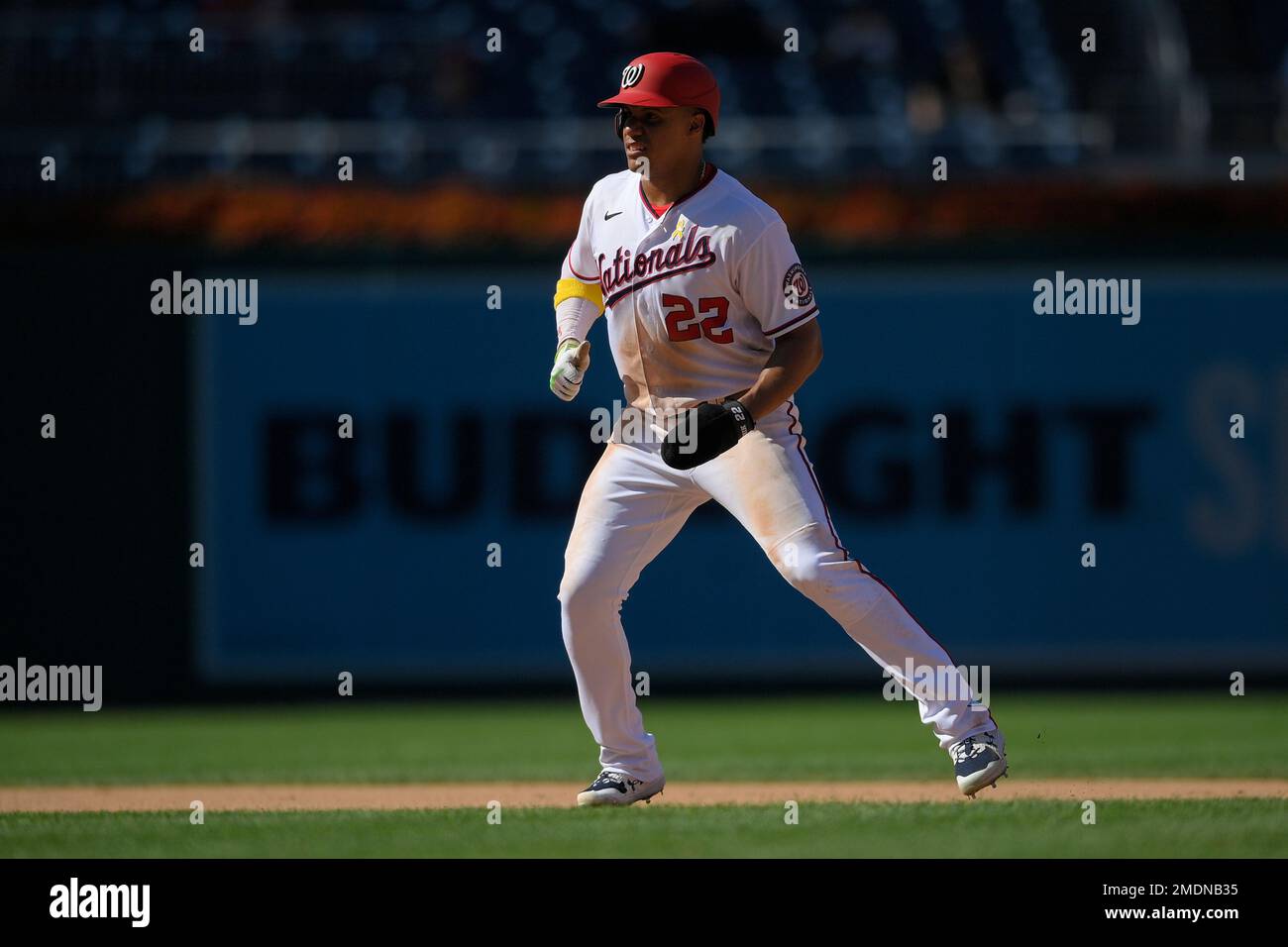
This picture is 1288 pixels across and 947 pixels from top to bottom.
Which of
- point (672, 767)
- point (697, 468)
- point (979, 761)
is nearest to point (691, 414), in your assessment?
point (697, 468)

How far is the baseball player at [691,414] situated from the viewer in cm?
621

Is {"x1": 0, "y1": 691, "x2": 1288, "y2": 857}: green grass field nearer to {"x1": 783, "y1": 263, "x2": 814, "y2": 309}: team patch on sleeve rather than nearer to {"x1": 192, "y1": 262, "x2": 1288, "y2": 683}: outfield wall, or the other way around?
{"x1": 192, "y1": 262, "x2": 1288, "y2": 683}: outfield wall

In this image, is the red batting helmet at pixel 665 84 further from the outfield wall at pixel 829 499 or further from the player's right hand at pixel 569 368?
the outfield wall at pixel 829 499

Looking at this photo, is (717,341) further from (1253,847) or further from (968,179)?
(968,179)

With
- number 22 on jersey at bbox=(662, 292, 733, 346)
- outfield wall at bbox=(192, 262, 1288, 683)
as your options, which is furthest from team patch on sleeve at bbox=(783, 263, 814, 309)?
outfield wall at bbox=(192, 262, 1288, 683)

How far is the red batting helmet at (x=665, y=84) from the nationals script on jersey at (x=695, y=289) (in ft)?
1.09

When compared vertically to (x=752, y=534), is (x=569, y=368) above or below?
above

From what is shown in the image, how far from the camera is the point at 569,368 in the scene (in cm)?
655

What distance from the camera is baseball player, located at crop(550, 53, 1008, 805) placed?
6.21 meters

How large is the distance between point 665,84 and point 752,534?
58.9 inches

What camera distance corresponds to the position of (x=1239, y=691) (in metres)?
12.0

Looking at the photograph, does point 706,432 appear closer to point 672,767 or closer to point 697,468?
point 697,468

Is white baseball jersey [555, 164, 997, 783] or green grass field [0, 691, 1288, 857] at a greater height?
white baseball jersey [555, 164, 997, 783]

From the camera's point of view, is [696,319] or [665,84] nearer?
[665,84]
